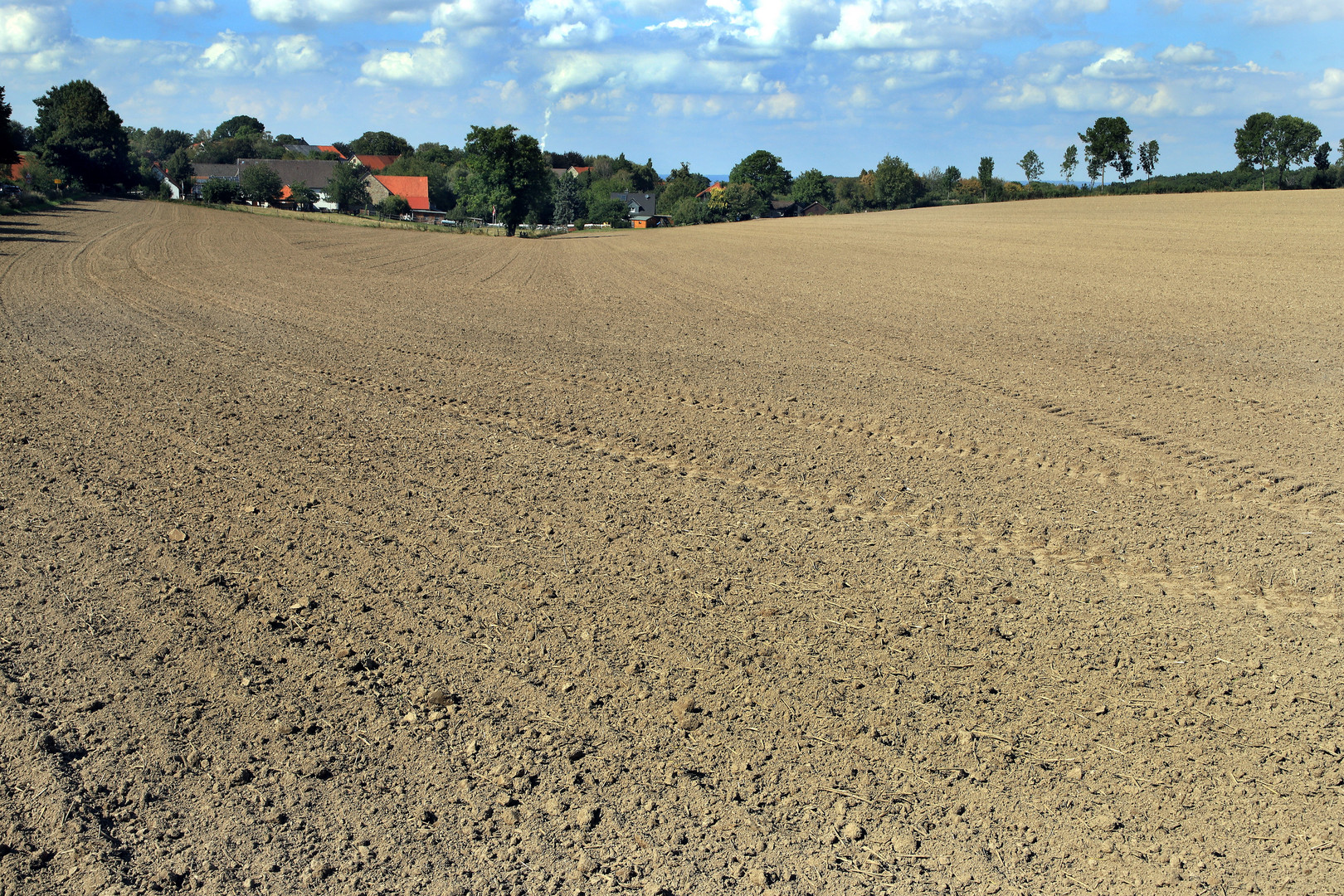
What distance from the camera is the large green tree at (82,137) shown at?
8275 cm

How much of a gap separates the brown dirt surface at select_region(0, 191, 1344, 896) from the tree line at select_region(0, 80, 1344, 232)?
182ft

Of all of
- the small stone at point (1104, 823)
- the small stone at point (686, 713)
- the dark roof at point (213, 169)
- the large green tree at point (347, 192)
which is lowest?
the small stone at point (1104, 823)

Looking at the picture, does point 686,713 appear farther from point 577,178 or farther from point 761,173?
point 761,173

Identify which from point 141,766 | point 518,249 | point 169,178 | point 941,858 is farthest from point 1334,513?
point 169,178

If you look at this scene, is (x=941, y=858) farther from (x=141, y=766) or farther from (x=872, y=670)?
(x=141, y=766)

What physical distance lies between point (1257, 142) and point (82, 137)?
106229 millimetres

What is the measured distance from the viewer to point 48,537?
6.48 metres

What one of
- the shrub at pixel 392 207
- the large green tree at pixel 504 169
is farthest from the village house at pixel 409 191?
the large green tree at pixel 504 169

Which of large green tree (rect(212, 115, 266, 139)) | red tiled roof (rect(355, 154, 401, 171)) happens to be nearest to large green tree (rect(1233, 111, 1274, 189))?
red tiled roof (rect(355, 154, 401, 171))

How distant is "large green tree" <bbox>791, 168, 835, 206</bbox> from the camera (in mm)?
123812

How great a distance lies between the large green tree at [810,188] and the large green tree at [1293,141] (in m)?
A: 60.8

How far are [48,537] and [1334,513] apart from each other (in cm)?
1007

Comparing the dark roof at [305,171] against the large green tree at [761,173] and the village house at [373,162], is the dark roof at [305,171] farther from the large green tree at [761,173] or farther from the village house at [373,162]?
the large green tree at [761,173]

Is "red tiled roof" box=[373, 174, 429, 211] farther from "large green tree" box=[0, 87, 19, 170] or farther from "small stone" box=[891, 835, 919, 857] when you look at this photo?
"small stone" box=[891, 835, 919, 857]
